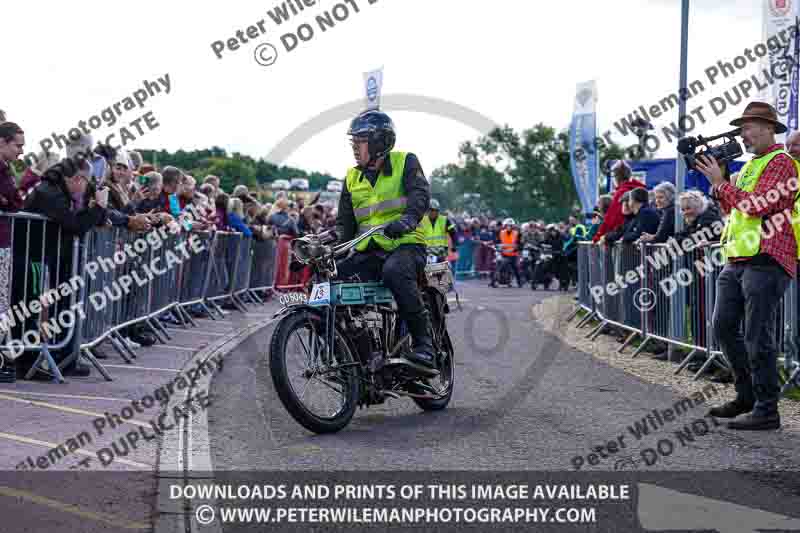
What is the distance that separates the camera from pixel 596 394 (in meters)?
8.86

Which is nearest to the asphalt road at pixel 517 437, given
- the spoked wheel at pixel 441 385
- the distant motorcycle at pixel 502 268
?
the spoked wheel at pixel 441 385

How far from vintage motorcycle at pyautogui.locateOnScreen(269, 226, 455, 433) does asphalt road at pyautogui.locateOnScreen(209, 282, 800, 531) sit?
0.19 meters

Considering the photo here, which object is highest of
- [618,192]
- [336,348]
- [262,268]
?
[618,192]

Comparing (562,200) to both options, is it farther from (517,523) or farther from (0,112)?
(517,523)

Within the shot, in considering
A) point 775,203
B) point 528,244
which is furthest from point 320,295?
point 528,244

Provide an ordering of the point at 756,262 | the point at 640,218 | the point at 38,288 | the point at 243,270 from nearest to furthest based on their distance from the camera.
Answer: the point at 756,262 → the point at 38,288 → the point at 640,218 → the point at 243,270

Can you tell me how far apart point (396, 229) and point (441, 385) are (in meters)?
1.51

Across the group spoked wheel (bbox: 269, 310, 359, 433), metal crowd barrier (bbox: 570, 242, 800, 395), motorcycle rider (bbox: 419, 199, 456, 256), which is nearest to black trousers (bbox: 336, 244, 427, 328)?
spoked wheel (bbox: 269, 310, 359, 433)

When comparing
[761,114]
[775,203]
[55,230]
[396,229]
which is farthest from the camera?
[55,230]

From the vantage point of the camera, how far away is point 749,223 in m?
7.54

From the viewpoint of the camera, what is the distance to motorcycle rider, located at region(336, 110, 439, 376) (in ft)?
23.9

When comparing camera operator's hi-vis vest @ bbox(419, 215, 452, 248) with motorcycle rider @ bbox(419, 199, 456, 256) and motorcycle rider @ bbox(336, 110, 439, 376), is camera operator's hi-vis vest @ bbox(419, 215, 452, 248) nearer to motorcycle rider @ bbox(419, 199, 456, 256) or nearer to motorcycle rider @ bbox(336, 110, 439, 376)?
motorcycle rider @ bbox(419, 199, 456, 256)

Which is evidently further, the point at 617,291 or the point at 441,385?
the point at 617,291

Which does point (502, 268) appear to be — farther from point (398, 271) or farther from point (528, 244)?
point (398, 271)
